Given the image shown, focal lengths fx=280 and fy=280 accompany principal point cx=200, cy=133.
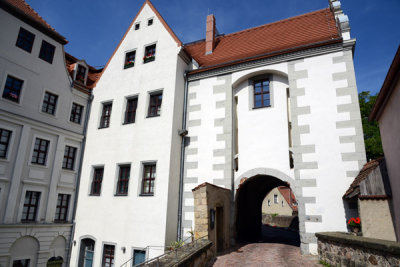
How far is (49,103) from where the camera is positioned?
52.6ft

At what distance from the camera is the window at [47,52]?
634 inches

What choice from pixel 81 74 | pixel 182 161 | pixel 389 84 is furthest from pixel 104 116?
pixel 389 84

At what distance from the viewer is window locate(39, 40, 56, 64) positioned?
634 inches

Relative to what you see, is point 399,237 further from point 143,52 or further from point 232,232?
point 143,52

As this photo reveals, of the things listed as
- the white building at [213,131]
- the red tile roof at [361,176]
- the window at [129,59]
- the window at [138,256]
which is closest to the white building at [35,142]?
the white building at [213,131]

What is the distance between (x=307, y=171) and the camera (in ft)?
38.5

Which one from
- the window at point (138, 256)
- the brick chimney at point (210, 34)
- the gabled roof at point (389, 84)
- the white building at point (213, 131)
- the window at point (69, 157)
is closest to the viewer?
the gabled roof at point (389, 84)

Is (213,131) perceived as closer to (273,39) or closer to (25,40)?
(273,39)

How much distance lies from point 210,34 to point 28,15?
10.6 metres

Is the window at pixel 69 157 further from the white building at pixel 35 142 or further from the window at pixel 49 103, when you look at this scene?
the window at pixel 49 103

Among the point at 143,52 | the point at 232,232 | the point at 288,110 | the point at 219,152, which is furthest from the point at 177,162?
the point at 143,52

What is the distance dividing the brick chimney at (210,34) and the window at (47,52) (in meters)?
9.47

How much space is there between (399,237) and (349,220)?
2227 millimetres

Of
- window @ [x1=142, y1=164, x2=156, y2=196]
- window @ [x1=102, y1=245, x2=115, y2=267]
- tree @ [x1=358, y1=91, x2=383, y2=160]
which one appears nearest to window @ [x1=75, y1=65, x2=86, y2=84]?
window @ [x1=142, y1=164, x2=156, y2=196]
